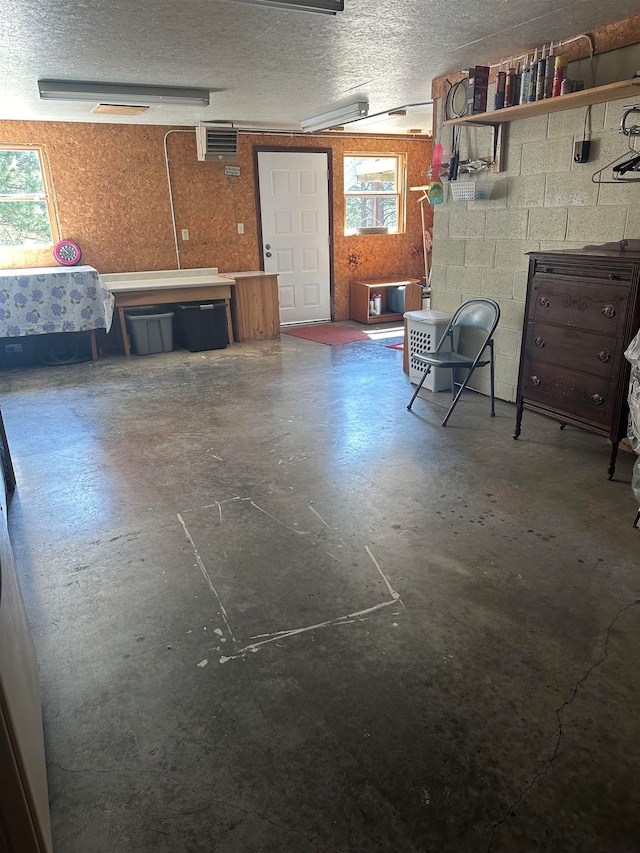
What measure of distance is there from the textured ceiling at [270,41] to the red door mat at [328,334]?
8.48 ft

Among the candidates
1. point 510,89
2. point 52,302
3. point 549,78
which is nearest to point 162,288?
point 52,302

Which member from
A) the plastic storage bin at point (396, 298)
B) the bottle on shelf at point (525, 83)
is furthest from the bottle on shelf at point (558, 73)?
the plastic storage bin at point (396, 298)

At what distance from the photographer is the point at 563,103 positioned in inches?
134

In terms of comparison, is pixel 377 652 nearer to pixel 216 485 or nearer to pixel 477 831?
pixel 477 831

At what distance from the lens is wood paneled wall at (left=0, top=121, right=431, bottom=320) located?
620cm

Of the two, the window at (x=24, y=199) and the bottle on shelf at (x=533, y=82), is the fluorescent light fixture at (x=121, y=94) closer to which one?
the window at (x=24, y=199)

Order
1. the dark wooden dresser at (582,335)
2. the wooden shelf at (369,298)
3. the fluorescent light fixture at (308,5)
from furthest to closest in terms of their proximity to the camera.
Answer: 1. the wooden shelf at (369,298)
2. the dark wooden dresser at (582,335)
3. the fluorescent light fixture at (308,5)

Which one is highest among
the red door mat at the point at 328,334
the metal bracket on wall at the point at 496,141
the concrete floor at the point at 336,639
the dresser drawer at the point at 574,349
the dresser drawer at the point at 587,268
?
the metal bracket on wall at the point at 496,141

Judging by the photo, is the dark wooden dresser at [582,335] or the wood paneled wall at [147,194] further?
the wood paneled wall at [147,194]

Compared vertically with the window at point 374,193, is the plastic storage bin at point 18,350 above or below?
below

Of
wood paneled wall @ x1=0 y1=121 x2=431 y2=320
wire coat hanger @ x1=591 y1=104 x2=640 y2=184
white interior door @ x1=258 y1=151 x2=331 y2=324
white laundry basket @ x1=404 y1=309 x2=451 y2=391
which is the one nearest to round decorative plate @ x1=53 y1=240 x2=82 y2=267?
wood paneled wall @ x1=0 y1=121 x2=431 y2=320

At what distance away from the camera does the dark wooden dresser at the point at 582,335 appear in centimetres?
293

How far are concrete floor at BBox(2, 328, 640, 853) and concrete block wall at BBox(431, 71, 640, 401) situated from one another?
3.65 feet

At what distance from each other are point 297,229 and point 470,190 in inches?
147
